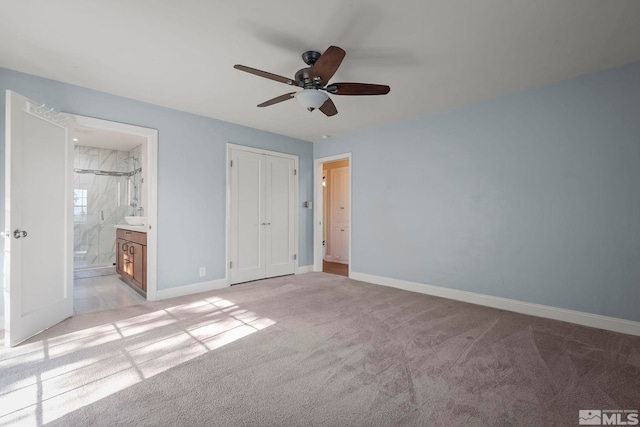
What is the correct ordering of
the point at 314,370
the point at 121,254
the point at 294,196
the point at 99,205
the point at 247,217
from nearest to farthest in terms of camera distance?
the point at 314,370 < the point at 247,217 < the point at 121,254 < the point at 294,196 < the point at 99,205

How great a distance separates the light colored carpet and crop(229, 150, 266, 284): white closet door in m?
→ 1.42

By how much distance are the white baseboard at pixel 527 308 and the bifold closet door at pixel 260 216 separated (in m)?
1.82

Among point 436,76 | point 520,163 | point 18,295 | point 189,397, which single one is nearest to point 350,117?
point 436,76

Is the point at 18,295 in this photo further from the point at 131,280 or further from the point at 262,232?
the point at 262,232

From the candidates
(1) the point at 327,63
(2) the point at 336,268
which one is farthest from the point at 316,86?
(2) the point at 336,268

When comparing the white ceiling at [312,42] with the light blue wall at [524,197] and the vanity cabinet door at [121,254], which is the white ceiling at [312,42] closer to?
the light blue wall at [524,197]

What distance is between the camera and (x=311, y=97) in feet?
8.40

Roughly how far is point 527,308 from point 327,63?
330cm

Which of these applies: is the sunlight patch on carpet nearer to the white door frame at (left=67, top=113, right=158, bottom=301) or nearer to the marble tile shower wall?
the white door frame at (left=67, top=113, right=158, bottom=301)

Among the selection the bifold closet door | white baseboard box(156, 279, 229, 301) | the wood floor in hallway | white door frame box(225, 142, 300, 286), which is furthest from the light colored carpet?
the wood floor in hallway

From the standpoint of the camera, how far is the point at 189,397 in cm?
178

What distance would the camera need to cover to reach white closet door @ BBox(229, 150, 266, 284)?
4.59m

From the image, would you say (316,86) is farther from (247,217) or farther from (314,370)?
(247,217)

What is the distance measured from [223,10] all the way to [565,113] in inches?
133
